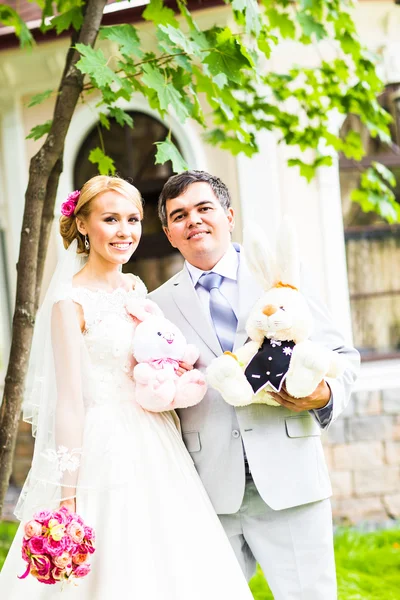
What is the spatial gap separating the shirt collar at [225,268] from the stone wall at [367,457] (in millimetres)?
3562

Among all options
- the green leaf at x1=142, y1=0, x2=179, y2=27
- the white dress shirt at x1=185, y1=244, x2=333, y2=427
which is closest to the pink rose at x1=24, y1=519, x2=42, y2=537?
the white dress shirt at x1=185, y1=244, x2=333, y2=427

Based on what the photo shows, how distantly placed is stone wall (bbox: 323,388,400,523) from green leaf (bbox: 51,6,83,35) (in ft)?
12.6

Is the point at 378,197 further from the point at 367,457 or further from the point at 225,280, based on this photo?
the point at 367,457

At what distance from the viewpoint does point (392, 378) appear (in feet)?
19.6

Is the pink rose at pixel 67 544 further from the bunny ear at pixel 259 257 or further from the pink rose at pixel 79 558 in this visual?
the bunny ear at pixel 259 257

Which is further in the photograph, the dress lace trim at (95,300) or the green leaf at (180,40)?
the green leaf at (180,40)

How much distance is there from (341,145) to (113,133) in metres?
2.75

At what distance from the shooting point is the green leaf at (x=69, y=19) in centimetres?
338

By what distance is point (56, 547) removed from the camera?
2.06m

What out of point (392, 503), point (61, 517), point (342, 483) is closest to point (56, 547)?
point (61, 517)

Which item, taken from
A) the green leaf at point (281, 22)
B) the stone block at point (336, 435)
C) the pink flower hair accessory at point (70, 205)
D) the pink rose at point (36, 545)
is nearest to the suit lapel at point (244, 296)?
the pink flower hair accessory at point (70, 205)

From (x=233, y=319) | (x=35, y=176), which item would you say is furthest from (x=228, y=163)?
(x=233, y=319)

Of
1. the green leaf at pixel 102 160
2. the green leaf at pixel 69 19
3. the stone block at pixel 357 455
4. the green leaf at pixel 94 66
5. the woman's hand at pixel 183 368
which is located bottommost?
the stone block at pixel 357 455

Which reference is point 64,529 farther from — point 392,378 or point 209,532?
point 392,378
